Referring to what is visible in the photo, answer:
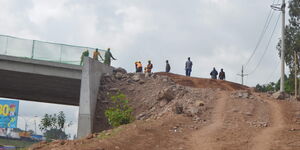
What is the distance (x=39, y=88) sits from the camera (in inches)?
1187

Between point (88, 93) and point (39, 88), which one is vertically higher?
point (39, 88)

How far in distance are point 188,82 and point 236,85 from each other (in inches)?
168

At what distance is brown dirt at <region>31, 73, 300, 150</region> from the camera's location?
13.3 m

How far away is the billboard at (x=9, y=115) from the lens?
23.7 metres

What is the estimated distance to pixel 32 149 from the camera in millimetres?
12789

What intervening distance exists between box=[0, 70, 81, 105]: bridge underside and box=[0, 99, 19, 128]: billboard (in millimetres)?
2503

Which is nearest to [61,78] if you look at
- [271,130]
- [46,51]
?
[46,51]

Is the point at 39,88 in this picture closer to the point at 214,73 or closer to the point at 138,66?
the point at 138,66

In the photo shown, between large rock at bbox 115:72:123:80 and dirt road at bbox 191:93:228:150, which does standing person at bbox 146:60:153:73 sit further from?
dirt road at bbox 191:93:228:150

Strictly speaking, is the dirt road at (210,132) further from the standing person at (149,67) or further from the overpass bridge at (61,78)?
the standing person at (149,67)

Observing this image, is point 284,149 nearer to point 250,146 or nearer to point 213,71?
point 250,146

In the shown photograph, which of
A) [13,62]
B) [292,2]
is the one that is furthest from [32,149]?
[292,2]

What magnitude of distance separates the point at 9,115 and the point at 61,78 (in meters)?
3.80

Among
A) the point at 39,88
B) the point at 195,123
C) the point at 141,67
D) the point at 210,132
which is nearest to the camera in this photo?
the point at 210,132
